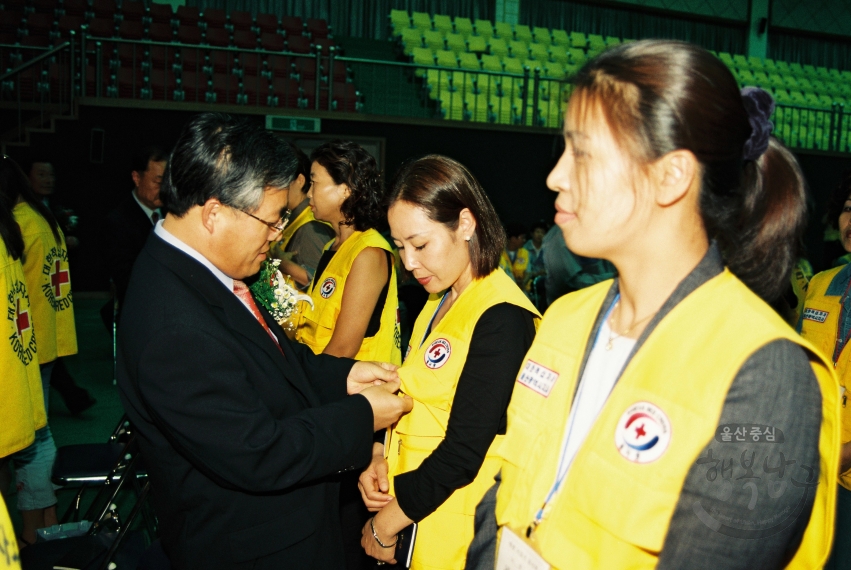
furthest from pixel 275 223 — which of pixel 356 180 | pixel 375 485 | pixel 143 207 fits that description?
pixel 143 207

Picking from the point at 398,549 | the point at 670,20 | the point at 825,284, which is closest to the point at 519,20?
the point at 670,20

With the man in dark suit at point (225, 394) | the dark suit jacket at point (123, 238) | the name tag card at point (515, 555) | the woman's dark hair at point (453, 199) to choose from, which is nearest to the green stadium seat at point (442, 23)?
the dark suit jacket at point (123, 238)

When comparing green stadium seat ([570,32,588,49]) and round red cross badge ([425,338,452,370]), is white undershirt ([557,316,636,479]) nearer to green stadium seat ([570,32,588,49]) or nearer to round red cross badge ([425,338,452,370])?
round red cross badge ([425,338,452,370])

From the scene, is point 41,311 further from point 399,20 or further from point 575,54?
point 575,54

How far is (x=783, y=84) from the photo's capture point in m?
14.8

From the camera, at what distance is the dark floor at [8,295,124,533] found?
435cm

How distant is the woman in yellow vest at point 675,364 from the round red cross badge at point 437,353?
1.77ft

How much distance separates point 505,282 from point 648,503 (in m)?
0.93

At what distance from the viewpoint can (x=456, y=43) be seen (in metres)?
12.8

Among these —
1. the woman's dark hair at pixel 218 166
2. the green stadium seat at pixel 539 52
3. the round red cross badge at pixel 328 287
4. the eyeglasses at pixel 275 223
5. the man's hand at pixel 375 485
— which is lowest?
the man's hand at pixel 375 485

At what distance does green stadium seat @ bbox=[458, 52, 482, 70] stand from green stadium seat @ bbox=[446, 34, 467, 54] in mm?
462

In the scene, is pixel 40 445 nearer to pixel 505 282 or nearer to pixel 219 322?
pixel 219 322

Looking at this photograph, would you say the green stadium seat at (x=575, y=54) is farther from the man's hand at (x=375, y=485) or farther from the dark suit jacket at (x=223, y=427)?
the dark suit jacket at (x=223, y=427)

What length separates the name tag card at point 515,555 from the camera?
1.01 m
